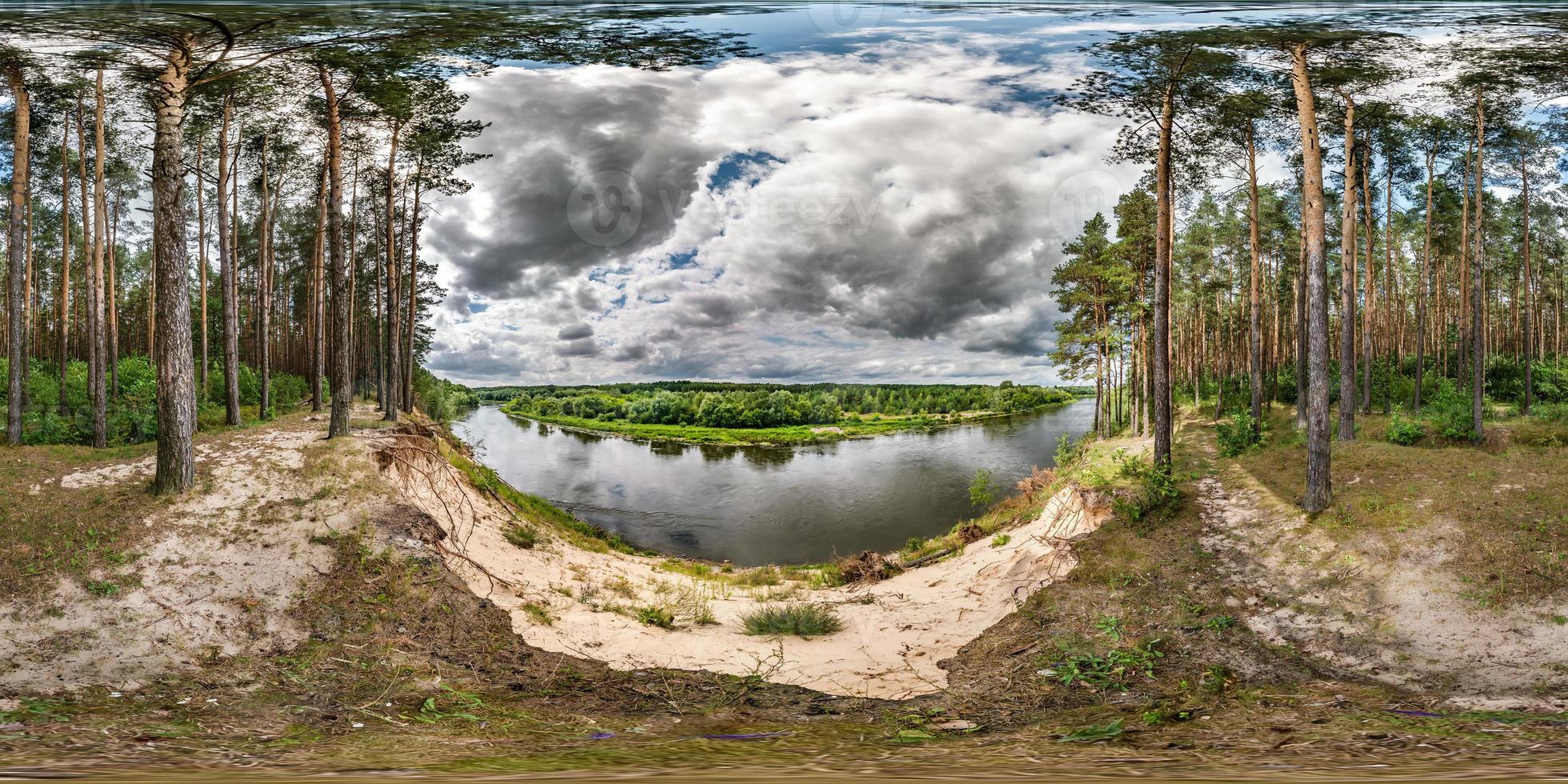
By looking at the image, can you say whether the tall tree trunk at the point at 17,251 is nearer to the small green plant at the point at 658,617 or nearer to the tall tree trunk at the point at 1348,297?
the small green plant at the point at 658,617

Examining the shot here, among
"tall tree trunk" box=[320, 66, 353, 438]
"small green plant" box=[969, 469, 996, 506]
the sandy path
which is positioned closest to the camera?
the sandy path

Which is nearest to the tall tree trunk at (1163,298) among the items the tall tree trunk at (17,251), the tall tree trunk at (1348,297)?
the tall tree trunk at (1348,297)

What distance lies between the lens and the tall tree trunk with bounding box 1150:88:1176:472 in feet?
21.6

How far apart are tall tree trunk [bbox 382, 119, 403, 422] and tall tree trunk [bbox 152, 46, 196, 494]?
2.30 metres

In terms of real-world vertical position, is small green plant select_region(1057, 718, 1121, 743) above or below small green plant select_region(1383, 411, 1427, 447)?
below

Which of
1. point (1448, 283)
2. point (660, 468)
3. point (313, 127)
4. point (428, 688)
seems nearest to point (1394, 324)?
point (1448, 283)

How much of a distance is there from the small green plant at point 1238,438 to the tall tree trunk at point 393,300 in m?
11.9

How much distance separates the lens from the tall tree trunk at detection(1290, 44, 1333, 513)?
5.34 metres

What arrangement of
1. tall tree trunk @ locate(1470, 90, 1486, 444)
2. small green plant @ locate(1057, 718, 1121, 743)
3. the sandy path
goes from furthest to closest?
1. tall tree trunk @ locate(1470, 90, 1486, 444)
2. the sandy path
3. small green plant @ locate(1057, 718, 1121, 743)

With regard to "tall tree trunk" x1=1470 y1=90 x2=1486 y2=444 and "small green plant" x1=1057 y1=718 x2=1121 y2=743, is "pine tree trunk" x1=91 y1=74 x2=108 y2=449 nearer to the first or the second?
"small green plant" x1=1057 y1=718 x2=1121 y2=743

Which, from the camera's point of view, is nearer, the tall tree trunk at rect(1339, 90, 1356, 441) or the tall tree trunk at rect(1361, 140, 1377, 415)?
the tall tree trunk at rect(1339, 90, 1356, 441)

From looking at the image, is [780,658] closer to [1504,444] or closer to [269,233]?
[1504,444]

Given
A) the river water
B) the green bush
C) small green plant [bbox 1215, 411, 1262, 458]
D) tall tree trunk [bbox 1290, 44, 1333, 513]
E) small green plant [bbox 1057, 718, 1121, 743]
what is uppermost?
tall tree trunk [bbox 1290, 44, 1333, 513]

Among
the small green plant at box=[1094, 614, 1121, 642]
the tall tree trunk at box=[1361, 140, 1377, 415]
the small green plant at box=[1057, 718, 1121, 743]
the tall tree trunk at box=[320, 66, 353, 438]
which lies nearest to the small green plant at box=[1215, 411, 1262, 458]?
the tall tree trunk at box=[1361, 140, 1377, 415]
